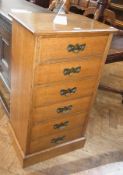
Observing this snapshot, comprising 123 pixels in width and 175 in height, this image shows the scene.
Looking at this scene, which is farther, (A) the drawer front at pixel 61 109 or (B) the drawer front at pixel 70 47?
(A) the drawer front at pixel 61 109

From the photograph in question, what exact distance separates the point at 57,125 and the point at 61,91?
0.26 meters

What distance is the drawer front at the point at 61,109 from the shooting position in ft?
4.18

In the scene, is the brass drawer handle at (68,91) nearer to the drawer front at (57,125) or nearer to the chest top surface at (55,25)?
the drawer front at (57,125)

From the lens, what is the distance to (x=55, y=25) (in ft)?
3.70

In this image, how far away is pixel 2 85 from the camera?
6.35 feet

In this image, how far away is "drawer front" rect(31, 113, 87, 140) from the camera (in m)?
1.34

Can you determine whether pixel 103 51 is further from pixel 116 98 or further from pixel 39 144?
pixel 116 98

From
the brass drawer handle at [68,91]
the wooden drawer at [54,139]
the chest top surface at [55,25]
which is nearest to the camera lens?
the chest top surface at [55,25]

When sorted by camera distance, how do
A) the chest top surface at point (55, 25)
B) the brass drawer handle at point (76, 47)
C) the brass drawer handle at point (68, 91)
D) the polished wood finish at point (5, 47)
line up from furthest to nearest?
the polished wood finish at point (5, 47) < the brass drawer handle at point (68, 91) < the brass drawer handle at point (76, 47) < the chest top surface at point (55, 25)

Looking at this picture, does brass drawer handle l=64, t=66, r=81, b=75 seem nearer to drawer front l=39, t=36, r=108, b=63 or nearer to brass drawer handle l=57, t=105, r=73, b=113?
drawer front l=39, t=36, r=108, b=63

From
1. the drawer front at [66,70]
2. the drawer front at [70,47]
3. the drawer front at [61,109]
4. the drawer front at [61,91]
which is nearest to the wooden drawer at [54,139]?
the drawer front at [61,109]

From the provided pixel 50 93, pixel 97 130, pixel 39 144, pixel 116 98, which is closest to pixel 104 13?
pixel 116 98

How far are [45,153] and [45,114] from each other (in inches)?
12.6

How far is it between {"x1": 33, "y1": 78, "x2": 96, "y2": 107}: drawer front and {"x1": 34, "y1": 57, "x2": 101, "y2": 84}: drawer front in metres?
0.04
